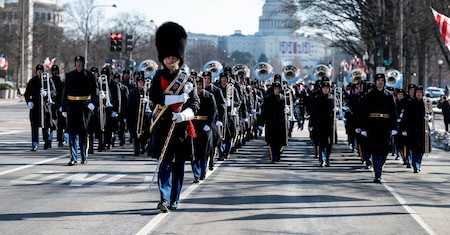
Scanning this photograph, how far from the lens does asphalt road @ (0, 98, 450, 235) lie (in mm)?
11542

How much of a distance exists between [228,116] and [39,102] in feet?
14.9

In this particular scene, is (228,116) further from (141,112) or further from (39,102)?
(39,102)

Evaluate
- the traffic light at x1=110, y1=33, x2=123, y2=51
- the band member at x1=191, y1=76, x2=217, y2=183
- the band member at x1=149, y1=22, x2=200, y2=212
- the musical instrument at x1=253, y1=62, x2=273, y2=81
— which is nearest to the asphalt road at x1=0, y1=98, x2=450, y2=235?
the band member at x1=191, y1=76, x2=217, y2=183

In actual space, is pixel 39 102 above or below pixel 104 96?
below

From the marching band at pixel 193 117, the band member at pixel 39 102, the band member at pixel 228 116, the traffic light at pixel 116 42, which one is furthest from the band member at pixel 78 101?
the traffic light at pixel 116 42

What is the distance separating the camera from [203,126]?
16531mm

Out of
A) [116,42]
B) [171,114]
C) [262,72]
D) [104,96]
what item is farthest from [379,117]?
[116,42]

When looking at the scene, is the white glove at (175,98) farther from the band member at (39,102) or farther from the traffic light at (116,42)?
the traffic light at (116,42)

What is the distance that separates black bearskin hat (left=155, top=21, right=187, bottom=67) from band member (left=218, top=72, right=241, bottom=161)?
30.3ft

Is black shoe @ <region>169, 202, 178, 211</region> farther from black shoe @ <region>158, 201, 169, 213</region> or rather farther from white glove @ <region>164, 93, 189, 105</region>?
white glove @ <region>164, 93, 189, 105</region>

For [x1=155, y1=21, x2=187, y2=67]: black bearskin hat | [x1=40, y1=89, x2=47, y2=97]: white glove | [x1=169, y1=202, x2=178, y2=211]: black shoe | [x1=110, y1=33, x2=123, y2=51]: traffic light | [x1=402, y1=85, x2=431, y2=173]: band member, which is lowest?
[x1=169, y1=202, x2=178, y2=211]: black shoe

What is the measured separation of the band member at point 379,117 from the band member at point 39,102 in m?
8.32

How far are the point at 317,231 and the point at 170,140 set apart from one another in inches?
96.9

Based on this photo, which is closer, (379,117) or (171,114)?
(171,114)
